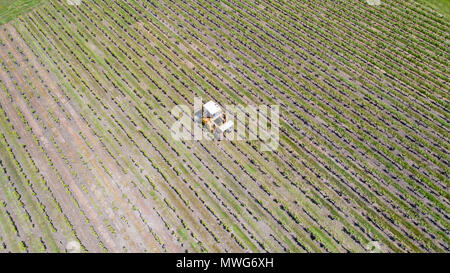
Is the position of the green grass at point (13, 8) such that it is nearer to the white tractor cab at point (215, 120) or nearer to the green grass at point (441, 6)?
the white tractor cab at point (215, 120)

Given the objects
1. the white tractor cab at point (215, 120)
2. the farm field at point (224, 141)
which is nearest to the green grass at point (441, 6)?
the farm field at point (224, 141)

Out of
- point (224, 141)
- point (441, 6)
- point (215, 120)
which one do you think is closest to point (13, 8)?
point (215, 120)

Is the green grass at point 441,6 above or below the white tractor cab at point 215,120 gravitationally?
above

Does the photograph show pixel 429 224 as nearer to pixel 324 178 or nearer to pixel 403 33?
pixel 324 178

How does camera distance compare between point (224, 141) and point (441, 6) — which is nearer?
point (224, 141)

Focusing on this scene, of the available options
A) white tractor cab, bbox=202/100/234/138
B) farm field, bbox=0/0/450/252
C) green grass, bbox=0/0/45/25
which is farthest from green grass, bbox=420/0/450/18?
green grass, bbox=0/0/45/25

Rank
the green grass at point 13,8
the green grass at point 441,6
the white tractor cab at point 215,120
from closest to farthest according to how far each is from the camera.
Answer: the white tractor cab at point 215,120 → the green grass at point 441,6 → the green grass at point 13,8

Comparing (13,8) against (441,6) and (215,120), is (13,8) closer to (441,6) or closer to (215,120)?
(215,120)

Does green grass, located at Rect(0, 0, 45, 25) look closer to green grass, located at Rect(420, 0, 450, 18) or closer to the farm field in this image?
the farm field

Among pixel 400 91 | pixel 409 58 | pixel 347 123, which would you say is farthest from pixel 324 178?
pixel 409 58
